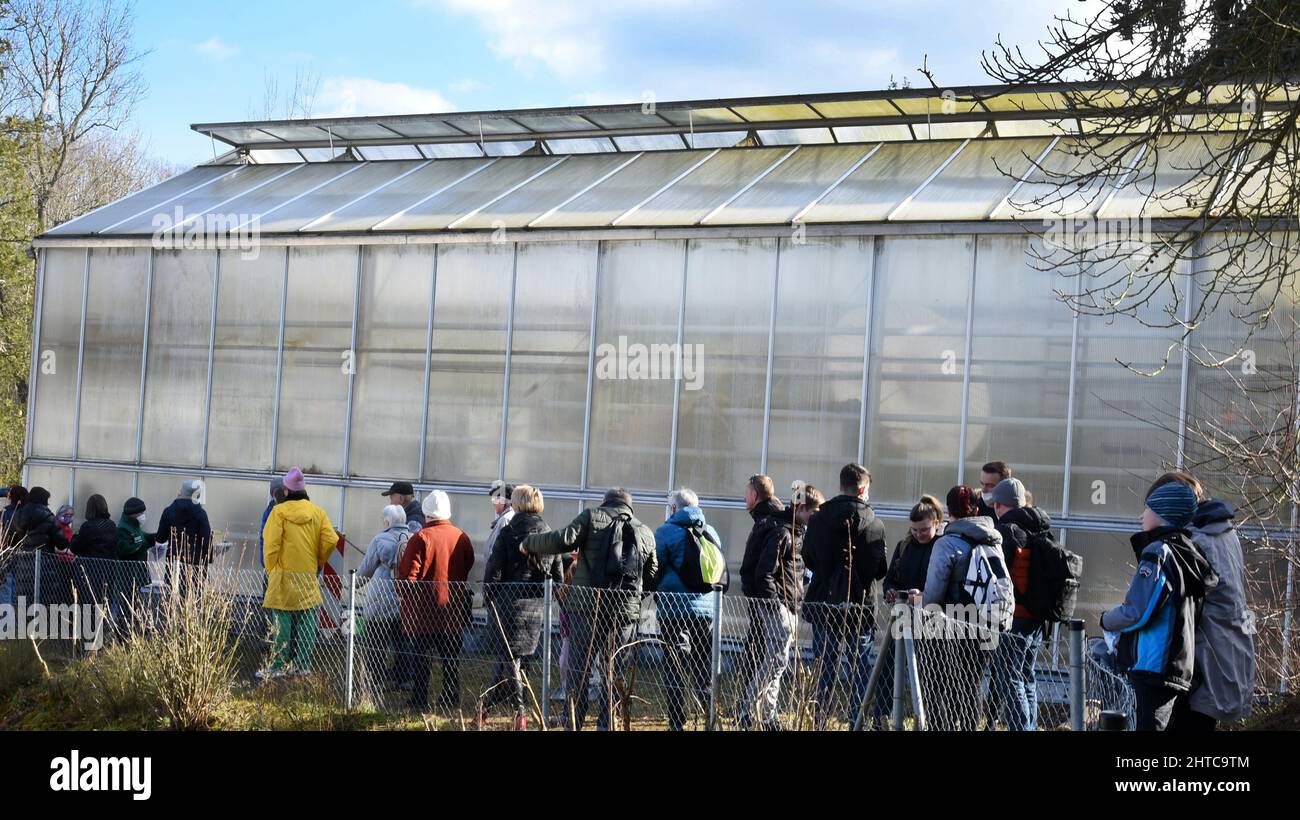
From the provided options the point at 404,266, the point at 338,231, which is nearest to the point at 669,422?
the point at 404,266

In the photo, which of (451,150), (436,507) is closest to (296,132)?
(451,150)

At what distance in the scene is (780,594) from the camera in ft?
27.7

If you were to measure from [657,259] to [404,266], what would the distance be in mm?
3082

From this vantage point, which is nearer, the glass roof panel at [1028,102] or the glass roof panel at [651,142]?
the glass roof panel at [1028,102]

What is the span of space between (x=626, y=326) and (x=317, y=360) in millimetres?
3862

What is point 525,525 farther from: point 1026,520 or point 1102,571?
point 1102,571

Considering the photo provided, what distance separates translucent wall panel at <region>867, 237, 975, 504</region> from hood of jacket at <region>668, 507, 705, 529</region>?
148 inches

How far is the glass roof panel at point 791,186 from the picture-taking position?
12.9 m

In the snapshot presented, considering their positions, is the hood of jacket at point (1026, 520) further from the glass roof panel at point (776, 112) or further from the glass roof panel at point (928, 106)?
the glass roof panel at point (776, 112)

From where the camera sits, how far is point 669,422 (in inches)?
502

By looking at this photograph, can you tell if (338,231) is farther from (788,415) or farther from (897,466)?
(897,466)

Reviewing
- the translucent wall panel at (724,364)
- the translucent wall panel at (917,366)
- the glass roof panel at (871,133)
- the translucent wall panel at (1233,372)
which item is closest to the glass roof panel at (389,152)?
the glass roof panel at (871,133)

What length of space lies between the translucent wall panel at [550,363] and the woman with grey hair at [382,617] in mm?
3639

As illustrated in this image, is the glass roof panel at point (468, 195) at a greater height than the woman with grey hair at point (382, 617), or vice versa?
the glass roof panel at point (468, 195)
